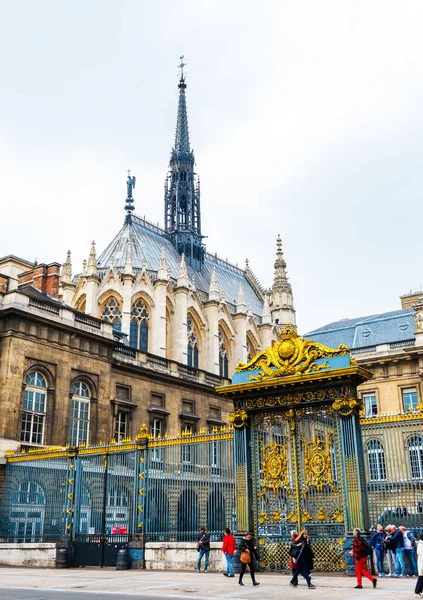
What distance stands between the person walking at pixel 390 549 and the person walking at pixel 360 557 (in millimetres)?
1530

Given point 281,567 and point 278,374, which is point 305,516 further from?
point 278,374

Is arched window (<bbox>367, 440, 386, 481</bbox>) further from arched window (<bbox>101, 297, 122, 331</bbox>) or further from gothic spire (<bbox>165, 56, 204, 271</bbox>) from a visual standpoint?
gothic spire (<bbox>165, 56, 204, 271</bbox>)

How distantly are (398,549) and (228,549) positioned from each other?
3.68 m

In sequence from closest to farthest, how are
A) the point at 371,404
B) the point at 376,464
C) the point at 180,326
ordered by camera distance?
the point at 376,464
the point at 371,404
the point at 180,326

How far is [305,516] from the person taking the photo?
14445 millimetres

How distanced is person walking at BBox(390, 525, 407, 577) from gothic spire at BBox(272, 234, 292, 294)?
5224cm

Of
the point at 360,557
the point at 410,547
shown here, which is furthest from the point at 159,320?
the point at 360,557

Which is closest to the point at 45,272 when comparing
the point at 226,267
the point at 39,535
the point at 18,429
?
the point at 18,429

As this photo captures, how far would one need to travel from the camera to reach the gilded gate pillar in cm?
1409

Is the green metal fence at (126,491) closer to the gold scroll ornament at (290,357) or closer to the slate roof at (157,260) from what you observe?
the gold scroll ornament at (290,357)

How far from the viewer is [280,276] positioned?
66.7 m

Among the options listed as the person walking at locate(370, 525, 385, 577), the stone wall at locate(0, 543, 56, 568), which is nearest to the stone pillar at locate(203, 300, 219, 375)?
the stone wall at locate(0, 543, 56, 568)

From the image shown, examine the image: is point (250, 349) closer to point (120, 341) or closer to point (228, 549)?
point (120, 341)

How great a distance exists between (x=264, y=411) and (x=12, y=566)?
10145 millimetres
